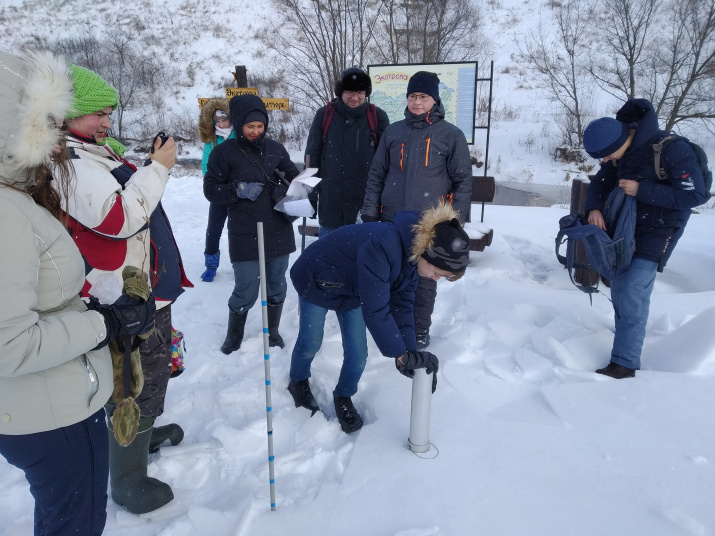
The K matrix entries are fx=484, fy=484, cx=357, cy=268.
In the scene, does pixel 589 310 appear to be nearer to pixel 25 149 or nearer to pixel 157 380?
pixel 157 380

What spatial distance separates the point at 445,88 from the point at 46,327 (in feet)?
18.7

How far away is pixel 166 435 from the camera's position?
279 cm

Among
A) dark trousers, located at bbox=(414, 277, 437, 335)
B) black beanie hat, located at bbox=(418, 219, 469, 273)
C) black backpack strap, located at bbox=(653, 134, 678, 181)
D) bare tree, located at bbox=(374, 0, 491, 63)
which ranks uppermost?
bare tree, located at bbox=(374, 0, 491, 63)

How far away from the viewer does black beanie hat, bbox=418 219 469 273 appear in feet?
7.06

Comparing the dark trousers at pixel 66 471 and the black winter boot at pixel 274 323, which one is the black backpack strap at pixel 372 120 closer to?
the black winter boot at pixel 274 323

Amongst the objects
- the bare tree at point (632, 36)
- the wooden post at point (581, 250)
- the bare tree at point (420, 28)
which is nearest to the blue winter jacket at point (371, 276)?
the wooden post at point (581, 250)

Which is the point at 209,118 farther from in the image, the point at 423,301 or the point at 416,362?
the point at 416,362

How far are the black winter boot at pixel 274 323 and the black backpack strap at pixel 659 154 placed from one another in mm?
2770

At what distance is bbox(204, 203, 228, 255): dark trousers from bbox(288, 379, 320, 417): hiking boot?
2.13 m

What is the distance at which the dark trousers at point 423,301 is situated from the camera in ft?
12.0

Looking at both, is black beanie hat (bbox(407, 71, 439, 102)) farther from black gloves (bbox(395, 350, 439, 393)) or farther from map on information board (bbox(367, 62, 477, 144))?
map on information board (bbox(367, 62, 477, 144))

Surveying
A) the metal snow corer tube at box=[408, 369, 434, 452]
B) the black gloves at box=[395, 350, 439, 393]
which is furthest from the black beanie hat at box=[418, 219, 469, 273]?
the metal snow corer tube at box=[408, 369, 434, 452]

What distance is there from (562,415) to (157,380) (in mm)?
2197

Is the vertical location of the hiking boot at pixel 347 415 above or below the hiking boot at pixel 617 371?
below
